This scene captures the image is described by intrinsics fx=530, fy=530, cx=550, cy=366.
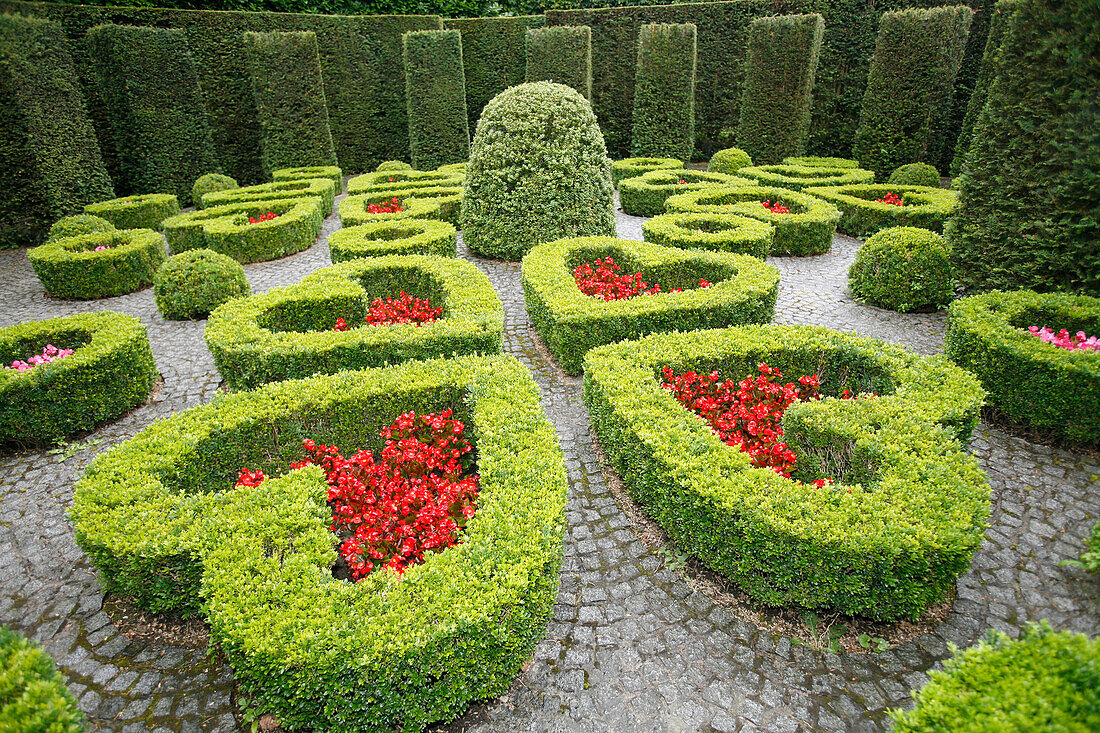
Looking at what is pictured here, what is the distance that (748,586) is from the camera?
4.62 meters

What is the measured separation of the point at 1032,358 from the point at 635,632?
5.96 meters

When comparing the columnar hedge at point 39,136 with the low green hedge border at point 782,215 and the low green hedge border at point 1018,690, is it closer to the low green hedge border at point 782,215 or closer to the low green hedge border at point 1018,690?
the low green hedge border at point 782,215

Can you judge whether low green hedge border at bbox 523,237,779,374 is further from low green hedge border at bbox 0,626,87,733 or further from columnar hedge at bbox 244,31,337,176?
columnar hedge at bbox 244,31,337,176

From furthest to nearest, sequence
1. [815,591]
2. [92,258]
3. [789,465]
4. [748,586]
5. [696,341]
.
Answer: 1. [92,258]
2. [696,341]
3. [789,465]
4. [748,586]
5. [815,591]

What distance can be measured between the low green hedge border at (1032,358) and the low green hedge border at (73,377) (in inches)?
468

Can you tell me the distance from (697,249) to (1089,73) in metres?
5.98

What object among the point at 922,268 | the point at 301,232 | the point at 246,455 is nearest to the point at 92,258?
the point at 301,232

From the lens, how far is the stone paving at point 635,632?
3.95m

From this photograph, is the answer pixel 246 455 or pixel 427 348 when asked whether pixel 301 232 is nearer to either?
pixel 427 348

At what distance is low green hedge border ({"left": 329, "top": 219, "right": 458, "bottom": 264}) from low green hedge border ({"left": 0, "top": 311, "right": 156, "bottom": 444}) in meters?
4.21

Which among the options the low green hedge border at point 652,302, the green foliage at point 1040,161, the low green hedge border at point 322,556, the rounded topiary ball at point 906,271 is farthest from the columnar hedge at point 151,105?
the green foliage at point 1040,161

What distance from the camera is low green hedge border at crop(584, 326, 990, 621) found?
421 cm

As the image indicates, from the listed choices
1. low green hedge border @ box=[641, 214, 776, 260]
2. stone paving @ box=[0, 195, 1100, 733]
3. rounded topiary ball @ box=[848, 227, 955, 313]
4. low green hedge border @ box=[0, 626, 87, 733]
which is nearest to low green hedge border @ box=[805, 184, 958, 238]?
rounded topiary ball @ box=[848, 227, 955, 313]

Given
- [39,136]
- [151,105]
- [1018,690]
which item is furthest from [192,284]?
[1018,690]
